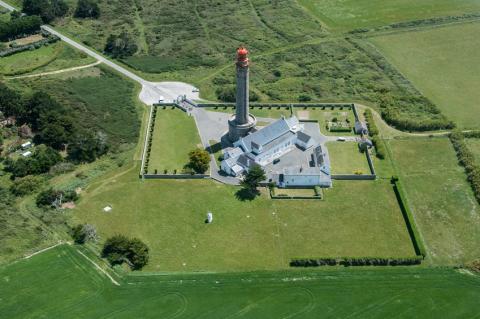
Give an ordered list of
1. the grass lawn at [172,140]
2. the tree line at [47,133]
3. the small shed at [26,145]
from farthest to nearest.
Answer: the small shed at [26,145] < the grass lawn at [172,140] < the tree line at [47,133]

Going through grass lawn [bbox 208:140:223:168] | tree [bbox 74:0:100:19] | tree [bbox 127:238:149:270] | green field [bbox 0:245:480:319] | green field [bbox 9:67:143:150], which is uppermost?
tree [bbox 74:0:100:19]

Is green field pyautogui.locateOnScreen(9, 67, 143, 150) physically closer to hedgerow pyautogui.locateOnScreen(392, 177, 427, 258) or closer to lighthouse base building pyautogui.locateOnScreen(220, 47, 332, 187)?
lighthouse base building pyautogui.locateOnScreen(220, 47, 332, 187)

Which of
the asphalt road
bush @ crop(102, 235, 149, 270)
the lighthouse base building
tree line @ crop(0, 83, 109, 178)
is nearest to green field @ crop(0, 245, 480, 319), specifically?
bush @ crop(102, 235, 149, 270)

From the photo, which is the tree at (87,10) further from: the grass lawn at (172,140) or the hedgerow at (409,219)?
the hedgerow at (409,219)

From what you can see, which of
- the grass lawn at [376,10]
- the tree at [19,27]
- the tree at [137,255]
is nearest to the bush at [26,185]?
the tree at [137,255]

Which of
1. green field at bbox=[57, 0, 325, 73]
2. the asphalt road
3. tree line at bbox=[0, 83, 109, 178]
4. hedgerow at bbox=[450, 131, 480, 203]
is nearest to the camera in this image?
hedgerow at bbox=[450, 131, 480, 203]

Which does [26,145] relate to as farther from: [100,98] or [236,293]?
[236,293]

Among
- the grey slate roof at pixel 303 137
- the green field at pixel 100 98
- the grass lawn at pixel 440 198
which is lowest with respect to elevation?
the grass lawn at pixel 440 198
